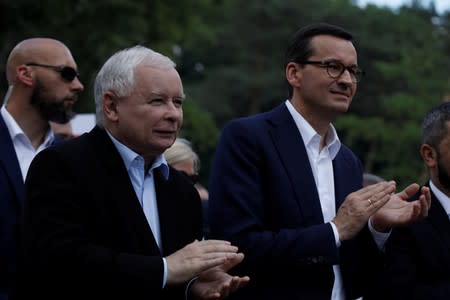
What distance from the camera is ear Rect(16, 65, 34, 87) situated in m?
5.74

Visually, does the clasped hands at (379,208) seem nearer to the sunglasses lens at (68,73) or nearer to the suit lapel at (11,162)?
the suit lapel at (11,162)

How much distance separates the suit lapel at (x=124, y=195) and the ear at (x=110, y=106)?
0.11 metres

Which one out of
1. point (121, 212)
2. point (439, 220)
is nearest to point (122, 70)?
point (121, 212)

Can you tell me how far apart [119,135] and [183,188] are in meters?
0.44

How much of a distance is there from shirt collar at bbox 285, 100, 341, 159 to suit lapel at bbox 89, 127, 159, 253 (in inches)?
41.6

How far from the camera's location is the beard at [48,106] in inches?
223

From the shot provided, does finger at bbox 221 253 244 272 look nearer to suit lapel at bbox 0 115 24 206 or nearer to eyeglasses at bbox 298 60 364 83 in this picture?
eyeglasses at bbox 298 60 364 83

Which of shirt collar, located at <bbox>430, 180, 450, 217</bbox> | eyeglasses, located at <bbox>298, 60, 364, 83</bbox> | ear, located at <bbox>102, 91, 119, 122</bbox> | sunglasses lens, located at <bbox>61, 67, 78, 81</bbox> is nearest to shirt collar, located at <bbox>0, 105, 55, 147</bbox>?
sunglasses lens, located at <bbox>61, 67, 78, 81</bbox>

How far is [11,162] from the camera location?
5.13m

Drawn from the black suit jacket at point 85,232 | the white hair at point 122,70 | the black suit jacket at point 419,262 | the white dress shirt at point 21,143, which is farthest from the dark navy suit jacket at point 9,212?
the black suit jacket at point 419,262

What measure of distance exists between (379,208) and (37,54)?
2.56 m

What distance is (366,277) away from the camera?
4.61 metres

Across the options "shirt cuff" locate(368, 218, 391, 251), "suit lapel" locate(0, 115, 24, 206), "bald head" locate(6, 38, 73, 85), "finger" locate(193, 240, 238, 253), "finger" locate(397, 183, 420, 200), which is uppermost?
"bald head" locate(6, 38, 73, 85)

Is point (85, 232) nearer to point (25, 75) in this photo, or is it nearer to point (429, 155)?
point (429, 155)
